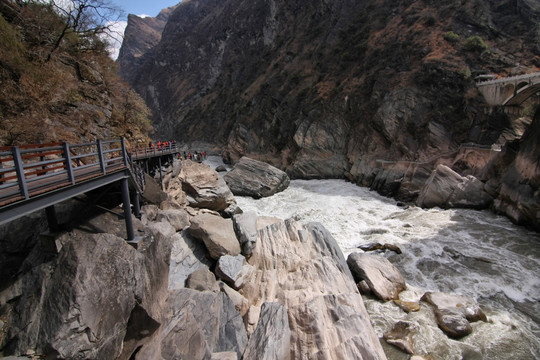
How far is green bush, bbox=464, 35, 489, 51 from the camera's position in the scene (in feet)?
85.6

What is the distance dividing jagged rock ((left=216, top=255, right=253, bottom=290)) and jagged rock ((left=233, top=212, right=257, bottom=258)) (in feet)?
2.79

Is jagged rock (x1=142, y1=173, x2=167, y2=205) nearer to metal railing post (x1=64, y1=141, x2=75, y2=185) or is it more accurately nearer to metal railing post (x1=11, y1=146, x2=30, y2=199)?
metal railing post (x1=64, y1=141, x2=75, y2=185)

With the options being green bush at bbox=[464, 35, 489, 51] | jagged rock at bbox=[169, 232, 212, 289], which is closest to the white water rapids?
jagged rock at bbox=[169, 232, 212, 289]

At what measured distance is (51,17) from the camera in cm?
1241

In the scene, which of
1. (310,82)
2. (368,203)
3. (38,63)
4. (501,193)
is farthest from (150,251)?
(310,82)

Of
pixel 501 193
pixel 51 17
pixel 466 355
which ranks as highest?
pixel 51 17

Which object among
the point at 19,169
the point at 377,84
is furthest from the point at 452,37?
the point at 19,169

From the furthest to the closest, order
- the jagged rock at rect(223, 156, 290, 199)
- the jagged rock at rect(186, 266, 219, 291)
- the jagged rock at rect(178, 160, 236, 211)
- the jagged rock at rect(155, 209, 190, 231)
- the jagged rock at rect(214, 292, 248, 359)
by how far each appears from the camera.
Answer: the jagged rock at rect(223, 156, 290, 199) < the jagged rock at rect(178, 160, 236, 211) < the jagged rock at rect(155, 209, 190, 231) < the jagged rock at rect(186, 266, 219, 291) < the jagged rock at rect(214, 292, 248, 359)

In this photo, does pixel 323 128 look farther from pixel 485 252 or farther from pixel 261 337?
pixel 261 337

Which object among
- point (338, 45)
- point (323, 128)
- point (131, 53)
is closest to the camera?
point (323, 128)

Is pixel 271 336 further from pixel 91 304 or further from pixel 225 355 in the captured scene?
pixel 91 304

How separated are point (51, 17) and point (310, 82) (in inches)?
1220

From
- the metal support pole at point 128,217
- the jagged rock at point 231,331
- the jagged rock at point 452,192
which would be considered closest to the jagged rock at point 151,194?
the metal support pole at point 128,217

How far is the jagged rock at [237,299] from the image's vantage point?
7.55 metres
